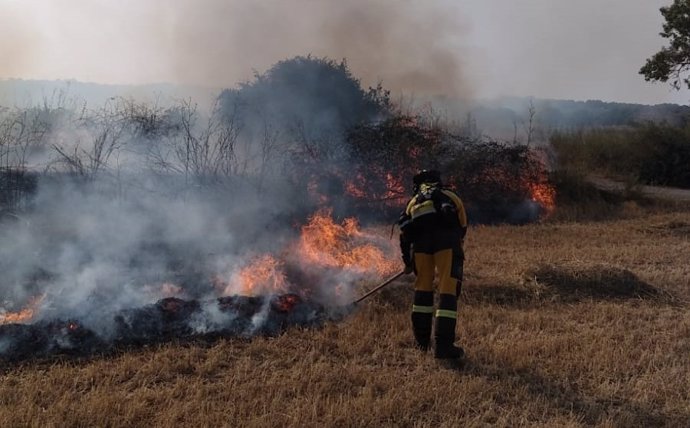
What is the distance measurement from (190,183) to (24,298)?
15.3 ft

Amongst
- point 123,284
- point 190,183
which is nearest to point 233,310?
point 123,284

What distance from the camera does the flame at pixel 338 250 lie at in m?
8.12

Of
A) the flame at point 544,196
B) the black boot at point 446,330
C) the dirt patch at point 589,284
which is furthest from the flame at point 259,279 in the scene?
the flame at point 544,196

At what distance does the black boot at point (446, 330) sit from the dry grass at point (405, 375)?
0.45ft

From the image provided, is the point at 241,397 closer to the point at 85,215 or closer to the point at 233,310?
the point at 233,310

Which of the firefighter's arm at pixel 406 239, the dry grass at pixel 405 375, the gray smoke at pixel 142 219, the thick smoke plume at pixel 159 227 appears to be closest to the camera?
the dry grass at pixel 405 375

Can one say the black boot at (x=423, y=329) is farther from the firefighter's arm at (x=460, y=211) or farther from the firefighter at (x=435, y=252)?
the firefighter's arm at (x=460, y=211)

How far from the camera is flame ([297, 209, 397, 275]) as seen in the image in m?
8.12

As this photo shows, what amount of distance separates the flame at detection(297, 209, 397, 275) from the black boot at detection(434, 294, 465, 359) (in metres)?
2.70

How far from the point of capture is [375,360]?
5324 millimetres

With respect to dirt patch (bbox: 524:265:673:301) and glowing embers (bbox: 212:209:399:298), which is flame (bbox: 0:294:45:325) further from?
dirt patch (bbox: 524:265:673:301)

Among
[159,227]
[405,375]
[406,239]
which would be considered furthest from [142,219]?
[405,375]

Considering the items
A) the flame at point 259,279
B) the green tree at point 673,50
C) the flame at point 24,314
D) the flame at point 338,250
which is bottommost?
the flame at point 24,314

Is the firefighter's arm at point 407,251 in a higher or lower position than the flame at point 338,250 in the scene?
higher
